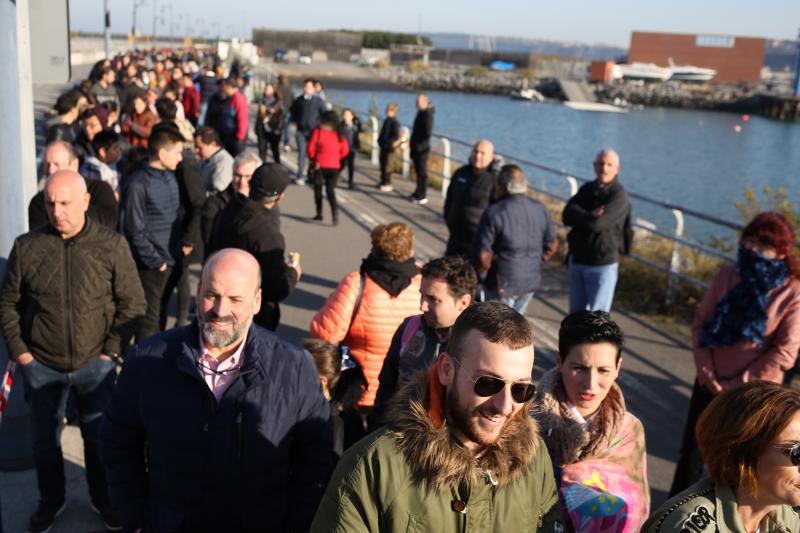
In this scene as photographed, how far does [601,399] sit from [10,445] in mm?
3598

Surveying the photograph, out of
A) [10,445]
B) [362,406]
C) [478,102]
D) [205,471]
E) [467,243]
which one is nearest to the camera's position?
[205,471]

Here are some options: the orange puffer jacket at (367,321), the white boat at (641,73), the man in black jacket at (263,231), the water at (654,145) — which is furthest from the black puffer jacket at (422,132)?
the white boat at (641,73)

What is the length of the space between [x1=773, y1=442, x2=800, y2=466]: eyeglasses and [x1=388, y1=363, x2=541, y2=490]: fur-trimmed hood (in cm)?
77

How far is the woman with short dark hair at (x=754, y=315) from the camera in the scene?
4406 millimetres

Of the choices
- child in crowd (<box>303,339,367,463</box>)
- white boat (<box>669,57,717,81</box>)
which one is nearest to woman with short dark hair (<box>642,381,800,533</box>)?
child in crowd (<box>303,339,367,463</box>)

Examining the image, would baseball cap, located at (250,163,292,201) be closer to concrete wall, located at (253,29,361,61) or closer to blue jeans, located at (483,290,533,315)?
blue jeans, located at (483,290,533,315)

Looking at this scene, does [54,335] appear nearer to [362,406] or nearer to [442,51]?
[362,406]

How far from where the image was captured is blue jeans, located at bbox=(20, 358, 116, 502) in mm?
4133

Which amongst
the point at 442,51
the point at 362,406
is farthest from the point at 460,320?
the point at 442,51

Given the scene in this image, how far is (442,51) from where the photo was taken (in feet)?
560

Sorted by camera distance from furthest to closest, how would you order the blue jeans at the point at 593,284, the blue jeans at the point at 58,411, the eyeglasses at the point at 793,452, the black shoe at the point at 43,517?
the blue jeans at the point at 593,284 < the black shoe at the point at 43,517 < the blue jeans at the point at 58,411 < the eyeglasses at the point at 793,452

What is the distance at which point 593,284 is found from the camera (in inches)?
267

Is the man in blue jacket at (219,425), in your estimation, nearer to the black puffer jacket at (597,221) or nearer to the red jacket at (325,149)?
the black puffer jacket at (597,221)

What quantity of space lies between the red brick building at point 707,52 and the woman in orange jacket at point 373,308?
5906 inches
